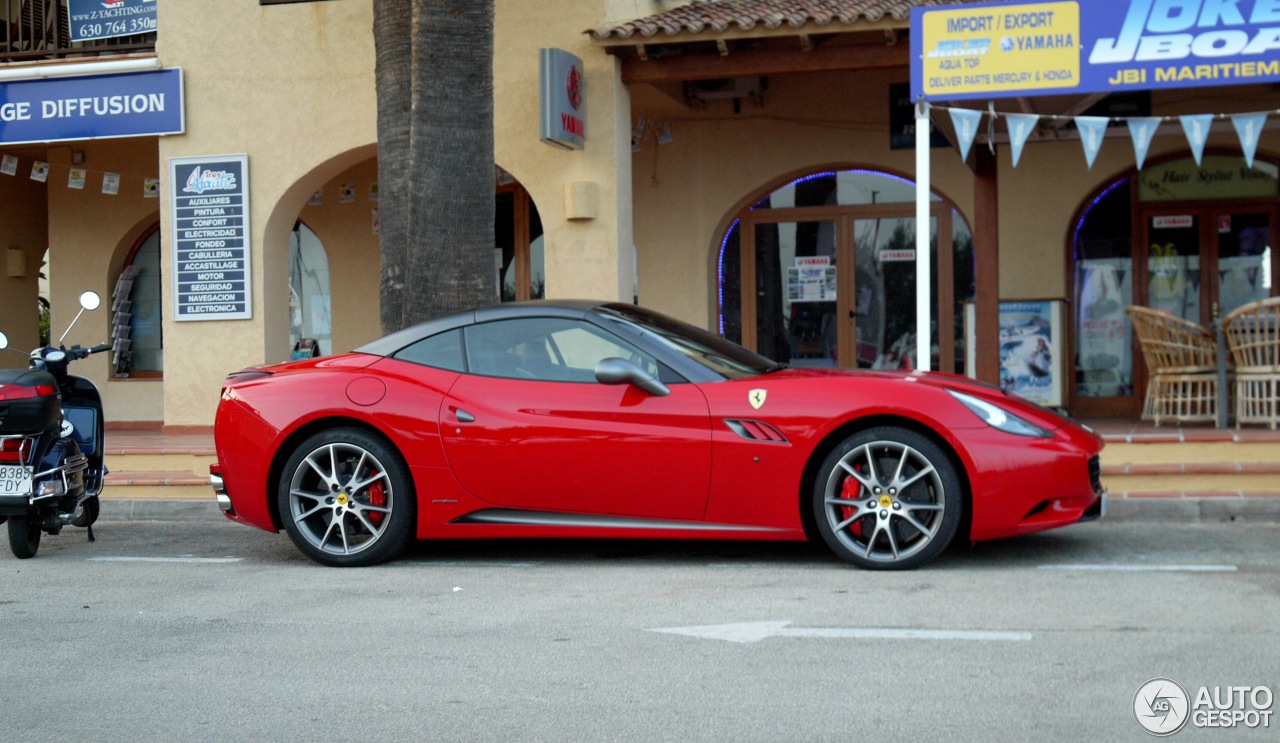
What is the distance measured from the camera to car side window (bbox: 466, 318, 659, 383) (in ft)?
22.5

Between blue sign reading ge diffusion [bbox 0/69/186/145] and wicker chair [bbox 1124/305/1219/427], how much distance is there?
902 centimetres

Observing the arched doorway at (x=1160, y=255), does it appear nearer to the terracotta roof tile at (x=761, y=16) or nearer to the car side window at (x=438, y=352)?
the terracotta roof tile at (x=761, y=16)

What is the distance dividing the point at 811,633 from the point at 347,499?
2838mm

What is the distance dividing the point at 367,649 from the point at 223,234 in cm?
890

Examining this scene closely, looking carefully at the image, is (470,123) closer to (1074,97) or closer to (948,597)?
(1074,97)

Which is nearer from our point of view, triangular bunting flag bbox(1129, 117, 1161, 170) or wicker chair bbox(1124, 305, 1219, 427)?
triangular bunting flag bbox(1129, 117, 1161, 170)

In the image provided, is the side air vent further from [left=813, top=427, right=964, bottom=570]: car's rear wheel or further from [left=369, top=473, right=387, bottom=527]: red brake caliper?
Result: [left=369, top=473, right=387, bottom=527]: red brake caliper

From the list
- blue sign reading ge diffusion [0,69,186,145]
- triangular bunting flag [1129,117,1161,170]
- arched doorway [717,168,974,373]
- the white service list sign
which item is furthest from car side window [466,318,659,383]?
arched doorway [717,168,974,373]

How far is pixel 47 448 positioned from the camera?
7.58 meters

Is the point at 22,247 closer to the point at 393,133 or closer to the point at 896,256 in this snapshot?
the point at 393,133

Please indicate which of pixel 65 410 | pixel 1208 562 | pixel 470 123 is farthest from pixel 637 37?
pixel 1208 562

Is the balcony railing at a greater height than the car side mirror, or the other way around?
the balcony railing

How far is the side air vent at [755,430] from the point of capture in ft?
21.2

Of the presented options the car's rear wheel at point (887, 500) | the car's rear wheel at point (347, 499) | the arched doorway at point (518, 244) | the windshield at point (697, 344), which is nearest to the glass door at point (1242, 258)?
the arched doorway at point (518, 244)
